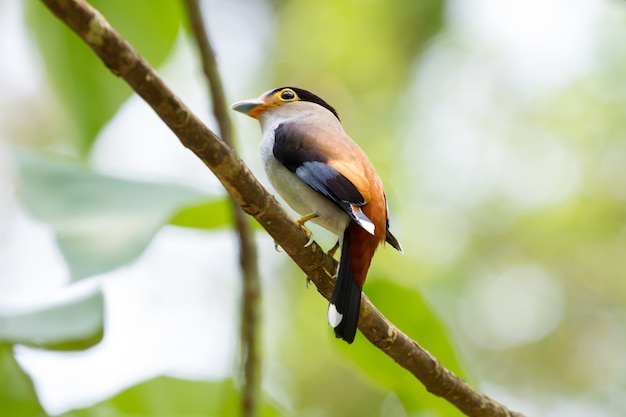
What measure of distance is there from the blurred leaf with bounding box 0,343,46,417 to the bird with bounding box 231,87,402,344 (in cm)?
88

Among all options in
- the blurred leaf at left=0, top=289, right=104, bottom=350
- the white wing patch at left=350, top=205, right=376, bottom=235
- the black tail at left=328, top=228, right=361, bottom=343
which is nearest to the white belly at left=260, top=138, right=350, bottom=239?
the white wing patch at left=350, top=205, right=376, bottom=235

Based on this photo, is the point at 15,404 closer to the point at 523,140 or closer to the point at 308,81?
the point at 308,81

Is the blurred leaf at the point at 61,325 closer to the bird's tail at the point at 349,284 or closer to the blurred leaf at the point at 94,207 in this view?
the blurred leaf at the point at 94,207

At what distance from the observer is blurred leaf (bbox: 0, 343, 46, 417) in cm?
226

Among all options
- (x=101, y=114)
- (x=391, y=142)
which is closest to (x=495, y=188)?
(x=391, y=142)

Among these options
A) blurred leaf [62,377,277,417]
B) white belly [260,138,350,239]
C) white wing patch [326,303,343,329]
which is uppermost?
white belly [260,138,350,239]

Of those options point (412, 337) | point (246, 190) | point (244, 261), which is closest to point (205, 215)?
point (244, 261)

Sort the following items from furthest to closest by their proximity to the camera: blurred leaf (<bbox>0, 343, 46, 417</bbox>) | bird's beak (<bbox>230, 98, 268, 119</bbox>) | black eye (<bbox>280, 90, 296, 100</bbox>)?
1. black eye (<bbox>280, 90, 296, 100</bbox>)
2. bird's beak (<bbox>230, 98, 268, 119</bbox>)
3. blurred leaf (<bbox>0, 343, 46, 417</bbox>)

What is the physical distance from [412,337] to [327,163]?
23.7 inches

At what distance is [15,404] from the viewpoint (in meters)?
2.27

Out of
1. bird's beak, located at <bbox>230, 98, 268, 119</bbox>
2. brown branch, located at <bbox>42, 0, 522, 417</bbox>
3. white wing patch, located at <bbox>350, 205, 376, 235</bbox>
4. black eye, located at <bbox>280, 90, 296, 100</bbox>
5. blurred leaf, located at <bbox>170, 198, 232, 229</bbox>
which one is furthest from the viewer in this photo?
black eye, located at <bbox>280, 90, 296, 100</bbox>

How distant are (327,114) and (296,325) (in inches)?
144

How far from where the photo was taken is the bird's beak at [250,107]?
268 cm

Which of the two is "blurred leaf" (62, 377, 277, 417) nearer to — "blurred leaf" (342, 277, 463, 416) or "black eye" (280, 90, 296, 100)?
"blurred leaf" (342, 277, 463, 416)
